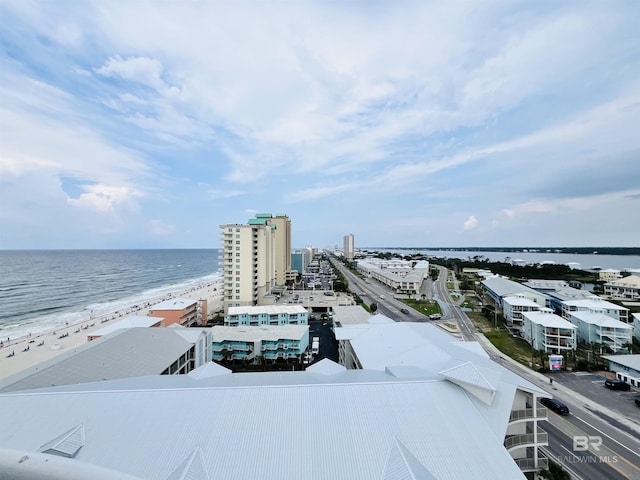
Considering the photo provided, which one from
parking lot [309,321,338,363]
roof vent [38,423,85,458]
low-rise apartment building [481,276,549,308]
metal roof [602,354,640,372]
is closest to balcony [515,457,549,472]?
metal roof [602,354,640,372]

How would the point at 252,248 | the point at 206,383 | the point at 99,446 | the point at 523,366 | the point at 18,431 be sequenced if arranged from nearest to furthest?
the point at 99,446 → the point at 18,431 → the point at 206,383 → the point at 523,366 → the point at 252,248

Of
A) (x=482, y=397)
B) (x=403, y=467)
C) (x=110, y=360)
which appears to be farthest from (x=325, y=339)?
(x=403, y=467)

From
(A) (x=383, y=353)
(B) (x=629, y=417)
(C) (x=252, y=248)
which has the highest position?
(C) (x=252, y=248)

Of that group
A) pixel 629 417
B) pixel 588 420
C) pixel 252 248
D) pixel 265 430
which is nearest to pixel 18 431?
pixel 265 430

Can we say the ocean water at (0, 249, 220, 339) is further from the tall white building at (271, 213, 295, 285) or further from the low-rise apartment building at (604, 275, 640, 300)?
the low-rise apartment building at (604, 275, 640, 300)

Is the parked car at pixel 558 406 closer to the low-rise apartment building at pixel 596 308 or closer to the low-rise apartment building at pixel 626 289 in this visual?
the low-rise apartment building at pixel 596 308

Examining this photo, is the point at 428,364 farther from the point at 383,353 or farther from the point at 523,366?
the point at 523,366

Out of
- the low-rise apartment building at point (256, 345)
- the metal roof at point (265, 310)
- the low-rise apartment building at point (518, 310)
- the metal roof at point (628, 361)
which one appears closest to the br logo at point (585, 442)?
the metal roof at point (628, 361)
